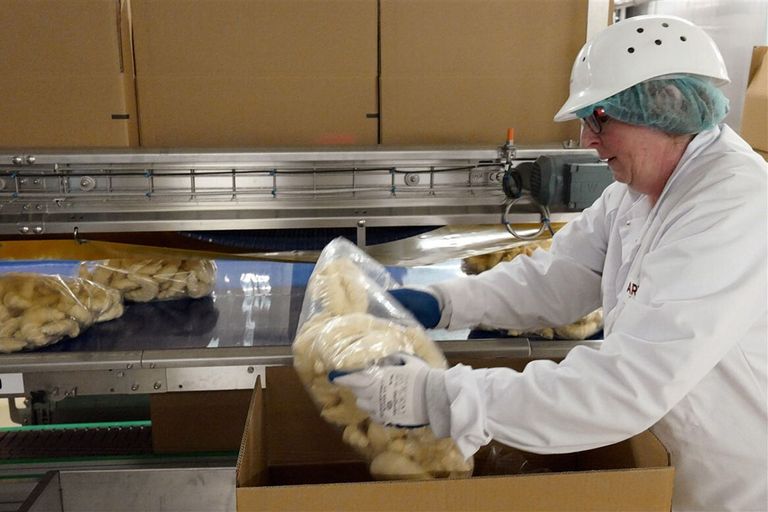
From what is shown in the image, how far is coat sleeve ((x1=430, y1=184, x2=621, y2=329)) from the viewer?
1465 millimetres

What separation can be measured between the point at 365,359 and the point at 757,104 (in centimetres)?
202

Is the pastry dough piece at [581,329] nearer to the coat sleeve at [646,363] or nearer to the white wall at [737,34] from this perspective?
the coat sleeve at [646,363]

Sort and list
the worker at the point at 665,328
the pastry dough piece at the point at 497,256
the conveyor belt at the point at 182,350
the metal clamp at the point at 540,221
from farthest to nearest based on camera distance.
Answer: the pastry dough piece at the point at 497,256, the metal clamp at the point at 540,221, the conveyor belt at the point at 182,350, the worker at the point at 665,328

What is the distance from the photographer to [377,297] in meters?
1.21

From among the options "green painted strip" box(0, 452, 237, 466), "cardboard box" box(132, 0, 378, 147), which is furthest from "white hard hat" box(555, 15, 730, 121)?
"green painted strip" box(0, 452, 237, 466)

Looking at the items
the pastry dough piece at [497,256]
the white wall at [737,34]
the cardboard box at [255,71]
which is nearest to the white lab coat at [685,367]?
the pastry dough piece at [497,256]

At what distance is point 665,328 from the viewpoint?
0.92 m

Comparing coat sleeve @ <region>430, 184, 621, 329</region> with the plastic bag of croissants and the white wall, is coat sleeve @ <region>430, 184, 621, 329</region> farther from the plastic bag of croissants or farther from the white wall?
the white wall

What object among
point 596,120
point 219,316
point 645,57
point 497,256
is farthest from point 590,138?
point 219,316

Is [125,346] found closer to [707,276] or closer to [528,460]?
[528,460]

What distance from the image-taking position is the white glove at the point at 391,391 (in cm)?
95

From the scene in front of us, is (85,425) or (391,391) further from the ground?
(391,391)

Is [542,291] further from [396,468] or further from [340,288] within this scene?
[396,468]

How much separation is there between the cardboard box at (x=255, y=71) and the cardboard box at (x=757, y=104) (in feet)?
4.90
